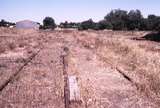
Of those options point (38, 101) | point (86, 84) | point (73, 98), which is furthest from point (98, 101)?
point (86, 84)

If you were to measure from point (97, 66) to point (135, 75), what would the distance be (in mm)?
3483

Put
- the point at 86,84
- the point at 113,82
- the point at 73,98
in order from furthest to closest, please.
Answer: the point at 113,82
the point at 86,84
the point at 73,98

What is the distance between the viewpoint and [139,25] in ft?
390

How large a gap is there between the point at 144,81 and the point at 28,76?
4059 millimetres

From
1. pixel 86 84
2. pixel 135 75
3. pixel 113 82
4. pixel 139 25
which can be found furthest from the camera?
pixel 139 25

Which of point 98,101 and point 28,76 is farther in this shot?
point 28,76

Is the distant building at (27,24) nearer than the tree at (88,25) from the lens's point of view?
Yes

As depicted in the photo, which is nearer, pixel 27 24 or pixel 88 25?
pixel 27 24

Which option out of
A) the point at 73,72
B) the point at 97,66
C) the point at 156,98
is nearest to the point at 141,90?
the point at 156,98

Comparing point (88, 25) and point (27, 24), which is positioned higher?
point (27, 24)

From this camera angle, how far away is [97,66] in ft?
55.1

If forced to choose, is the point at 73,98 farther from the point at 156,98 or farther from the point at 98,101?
the point at 156,98

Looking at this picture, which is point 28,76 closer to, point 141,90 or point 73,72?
point 73,72

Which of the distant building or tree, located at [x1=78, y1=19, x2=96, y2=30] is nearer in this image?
the distant building
